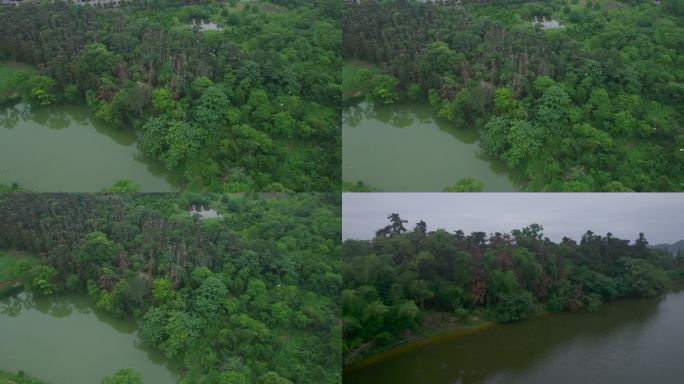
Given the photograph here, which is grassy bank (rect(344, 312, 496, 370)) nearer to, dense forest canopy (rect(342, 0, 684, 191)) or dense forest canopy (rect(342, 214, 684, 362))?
dense forest canopy (rect(342, 214, 684, 362))

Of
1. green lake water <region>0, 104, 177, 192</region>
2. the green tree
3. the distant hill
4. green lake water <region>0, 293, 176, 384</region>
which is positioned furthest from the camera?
the distant hill

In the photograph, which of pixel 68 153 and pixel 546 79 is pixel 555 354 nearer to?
pixel 546 79

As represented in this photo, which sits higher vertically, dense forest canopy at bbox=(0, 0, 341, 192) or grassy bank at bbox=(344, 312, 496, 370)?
dense forest canopy at bbox=(0, 0, 341, 192)

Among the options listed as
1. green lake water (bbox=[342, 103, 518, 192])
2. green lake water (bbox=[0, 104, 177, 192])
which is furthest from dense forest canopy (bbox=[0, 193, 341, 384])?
green lake water (bbox=[342, 103, 518, 192])

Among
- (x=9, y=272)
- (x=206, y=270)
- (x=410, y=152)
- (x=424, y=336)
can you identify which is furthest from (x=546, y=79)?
(x=9, y=272)

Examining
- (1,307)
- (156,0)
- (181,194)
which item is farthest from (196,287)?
(156,0)

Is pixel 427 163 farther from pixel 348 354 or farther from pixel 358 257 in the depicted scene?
pixel 348 354
